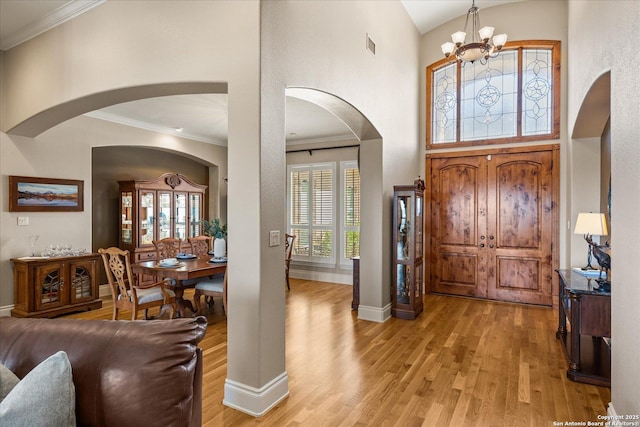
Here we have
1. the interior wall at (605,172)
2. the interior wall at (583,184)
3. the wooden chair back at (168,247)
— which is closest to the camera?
the interior wall at (605,172)

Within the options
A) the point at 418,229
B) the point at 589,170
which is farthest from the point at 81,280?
the point at 589,170

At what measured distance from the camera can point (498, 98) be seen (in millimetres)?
5508

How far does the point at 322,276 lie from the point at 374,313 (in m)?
2.68

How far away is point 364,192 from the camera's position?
178 inches

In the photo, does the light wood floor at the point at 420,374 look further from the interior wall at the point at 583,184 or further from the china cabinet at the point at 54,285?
the interior wall at the point at 583,184

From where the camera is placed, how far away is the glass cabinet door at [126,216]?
6.02 meters

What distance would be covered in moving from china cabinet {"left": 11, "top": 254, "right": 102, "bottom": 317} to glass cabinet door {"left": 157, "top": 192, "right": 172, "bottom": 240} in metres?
1.46

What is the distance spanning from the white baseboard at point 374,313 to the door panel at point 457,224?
5.77 feet

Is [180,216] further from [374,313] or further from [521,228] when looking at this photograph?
[521,228]

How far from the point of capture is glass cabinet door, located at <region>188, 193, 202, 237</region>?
23.0 feet

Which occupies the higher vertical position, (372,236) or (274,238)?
(274,238)

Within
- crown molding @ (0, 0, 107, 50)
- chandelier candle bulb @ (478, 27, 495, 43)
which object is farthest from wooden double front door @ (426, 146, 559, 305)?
crown molding @ (0, 0, 107, 50)

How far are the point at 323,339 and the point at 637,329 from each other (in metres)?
2.67

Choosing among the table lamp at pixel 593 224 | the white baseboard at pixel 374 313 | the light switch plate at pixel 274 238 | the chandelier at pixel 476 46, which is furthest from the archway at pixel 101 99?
the table lamp at pixel 593 224
